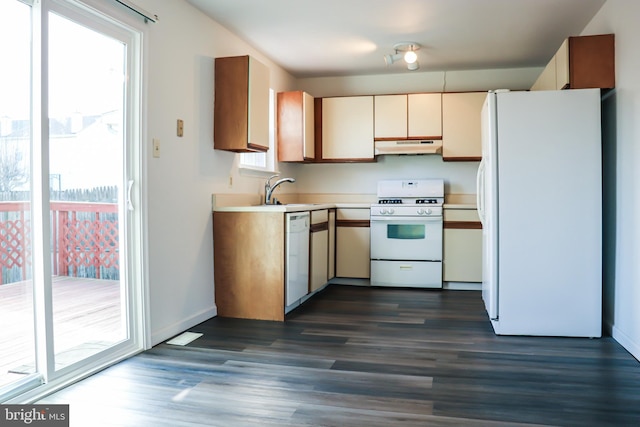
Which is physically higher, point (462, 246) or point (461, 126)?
point (461, 126)

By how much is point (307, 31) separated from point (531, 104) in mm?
1846

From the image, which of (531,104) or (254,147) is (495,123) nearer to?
(531,104)

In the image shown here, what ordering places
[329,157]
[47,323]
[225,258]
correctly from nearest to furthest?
[47,323]
[225,258]
[329,157]

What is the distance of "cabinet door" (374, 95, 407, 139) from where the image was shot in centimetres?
530

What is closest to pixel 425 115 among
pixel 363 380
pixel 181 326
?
pixel 181 326

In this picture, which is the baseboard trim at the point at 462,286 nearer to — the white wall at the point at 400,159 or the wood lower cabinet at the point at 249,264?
the white wall at the point at 400,159

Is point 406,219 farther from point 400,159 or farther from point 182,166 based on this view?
point 182,166

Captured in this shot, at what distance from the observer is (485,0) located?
340 centimetres

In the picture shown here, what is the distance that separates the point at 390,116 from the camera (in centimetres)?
534

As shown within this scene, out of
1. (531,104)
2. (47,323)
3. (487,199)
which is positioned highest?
(531,104)

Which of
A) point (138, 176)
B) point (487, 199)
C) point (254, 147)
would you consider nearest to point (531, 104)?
point (487, 199)

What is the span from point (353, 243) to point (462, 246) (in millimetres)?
1102

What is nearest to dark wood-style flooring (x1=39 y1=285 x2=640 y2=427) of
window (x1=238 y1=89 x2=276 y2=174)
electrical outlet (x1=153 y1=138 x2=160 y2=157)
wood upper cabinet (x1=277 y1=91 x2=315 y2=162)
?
electrical outlet (x1=153 y1=138 x2=160 y2=157)

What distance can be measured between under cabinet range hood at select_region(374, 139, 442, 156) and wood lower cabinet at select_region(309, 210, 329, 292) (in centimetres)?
99
